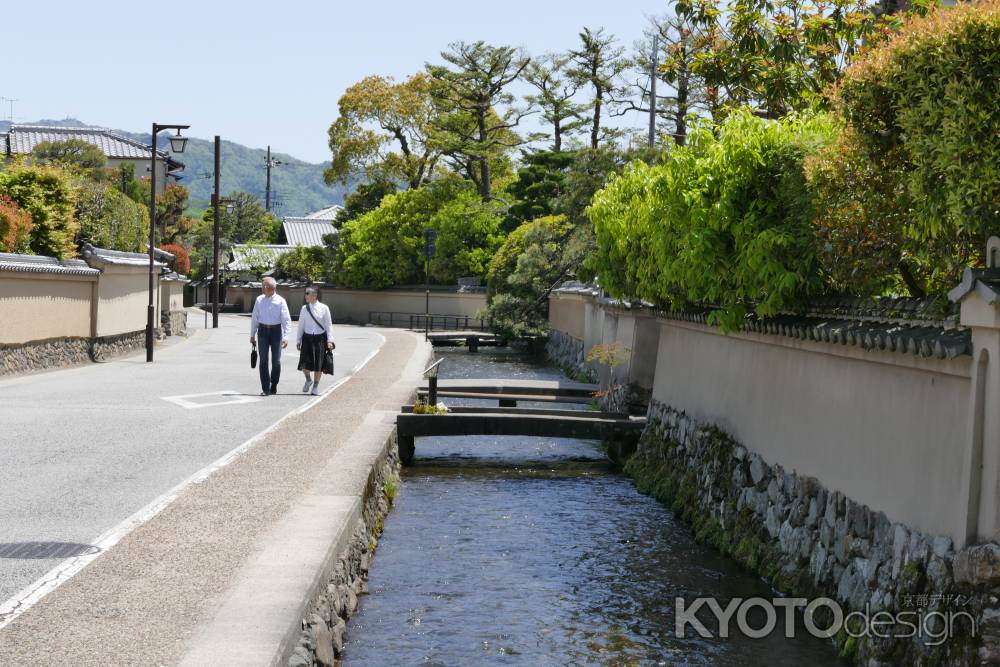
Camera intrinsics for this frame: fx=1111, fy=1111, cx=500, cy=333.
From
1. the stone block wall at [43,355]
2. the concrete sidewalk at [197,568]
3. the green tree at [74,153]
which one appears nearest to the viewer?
the concrete sidewalk at [197,568]

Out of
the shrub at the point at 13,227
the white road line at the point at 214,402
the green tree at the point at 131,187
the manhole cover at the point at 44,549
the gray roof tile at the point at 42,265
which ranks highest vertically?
the green tree at the point at 131,187

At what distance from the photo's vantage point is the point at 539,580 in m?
11.2

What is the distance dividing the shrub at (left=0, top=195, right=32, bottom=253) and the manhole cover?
19227 mm

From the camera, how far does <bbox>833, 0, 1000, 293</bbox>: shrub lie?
7488mm

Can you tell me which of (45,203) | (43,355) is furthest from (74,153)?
(43,355)

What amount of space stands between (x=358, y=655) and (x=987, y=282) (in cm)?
526

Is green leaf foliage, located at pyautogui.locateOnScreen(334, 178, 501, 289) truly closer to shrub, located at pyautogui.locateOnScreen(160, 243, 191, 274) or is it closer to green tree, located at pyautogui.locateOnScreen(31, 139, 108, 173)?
shrub, located at pyautogui.locateOnScreen(160, 243, 191, 274)

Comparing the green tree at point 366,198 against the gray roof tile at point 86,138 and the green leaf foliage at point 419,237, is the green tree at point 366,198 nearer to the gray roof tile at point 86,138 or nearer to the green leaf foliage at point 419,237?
the green leaf foliage at point 419,237

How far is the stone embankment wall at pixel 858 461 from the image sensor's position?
7.26 metres

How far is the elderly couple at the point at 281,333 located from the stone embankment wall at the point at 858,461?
6801 millimetres

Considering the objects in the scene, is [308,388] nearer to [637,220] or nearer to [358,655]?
[637,220]

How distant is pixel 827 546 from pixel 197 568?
18.4 ft

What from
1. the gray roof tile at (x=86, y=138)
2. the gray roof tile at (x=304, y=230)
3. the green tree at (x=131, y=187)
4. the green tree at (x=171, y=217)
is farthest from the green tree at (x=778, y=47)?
the gray roof tile at (x=86, y=138)

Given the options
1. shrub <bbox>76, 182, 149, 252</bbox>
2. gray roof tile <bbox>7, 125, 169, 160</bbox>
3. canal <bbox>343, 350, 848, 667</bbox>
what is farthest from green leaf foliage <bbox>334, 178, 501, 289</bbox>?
canal <bbox>343, 350, 848, 667</bbox>
